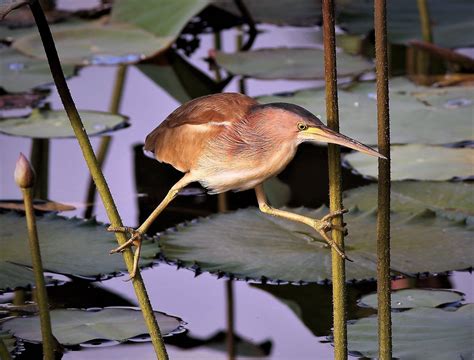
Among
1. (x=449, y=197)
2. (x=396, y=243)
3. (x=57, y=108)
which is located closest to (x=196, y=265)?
(x=396, y=243)

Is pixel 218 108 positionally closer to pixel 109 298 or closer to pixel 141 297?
pixel 141 297

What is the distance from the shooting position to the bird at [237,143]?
1.18 m

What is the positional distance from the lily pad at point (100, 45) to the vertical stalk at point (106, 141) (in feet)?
0.22

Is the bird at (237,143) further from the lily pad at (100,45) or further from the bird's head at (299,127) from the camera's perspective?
the lily pad at (100,45)

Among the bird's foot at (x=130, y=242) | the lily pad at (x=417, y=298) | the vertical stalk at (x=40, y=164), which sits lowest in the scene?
the lily pad at (x=417, y=298)

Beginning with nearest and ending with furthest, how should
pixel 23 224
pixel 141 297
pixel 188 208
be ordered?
pixel 141 297 < pixel 23 224 < pixel 188 208

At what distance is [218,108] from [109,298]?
2.77 feet

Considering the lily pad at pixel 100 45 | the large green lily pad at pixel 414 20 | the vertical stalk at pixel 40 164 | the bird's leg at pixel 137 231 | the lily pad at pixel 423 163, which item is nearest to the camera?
the bird's leg at pixel 137 231

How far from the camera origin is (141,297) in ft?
3.91

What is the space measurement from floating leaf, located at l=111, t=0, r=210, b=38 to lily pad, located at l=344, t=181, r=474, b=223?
4.27 feet

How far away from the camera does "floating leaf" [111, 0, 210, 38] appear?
3.54 m

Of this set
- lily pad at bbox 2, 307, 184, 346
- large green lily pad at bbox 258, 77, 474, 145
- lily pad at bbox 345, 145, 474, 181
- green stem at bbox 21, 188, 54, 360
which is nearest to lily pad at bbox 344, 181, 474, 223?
lily pad at bbox 345, 145, 474, 181

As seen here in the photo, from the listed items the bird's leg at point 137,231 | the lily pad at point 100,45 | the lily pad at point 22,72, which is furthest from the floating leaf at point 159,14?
the bird's leg at point 137,231

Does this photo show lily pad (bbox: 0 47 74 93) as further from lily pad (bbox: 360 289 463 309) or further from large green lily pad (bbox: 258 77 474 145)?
lily pad (bbox: 360 289 463 309)
